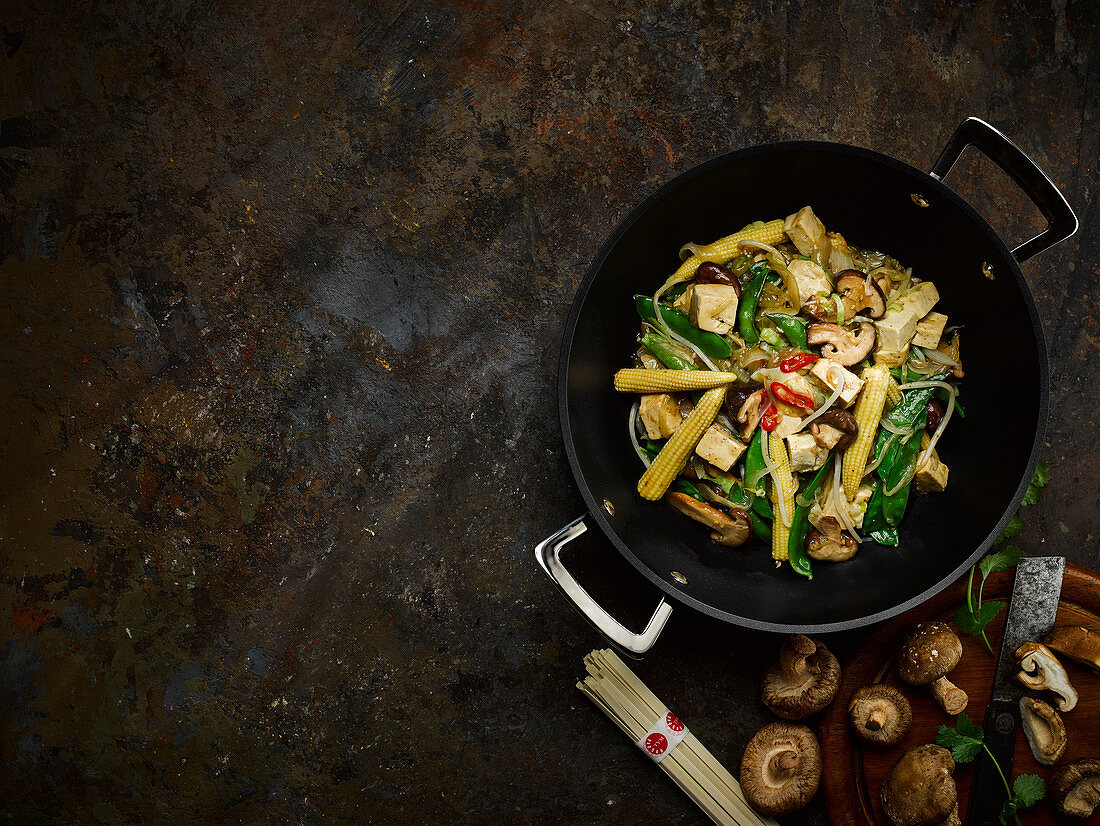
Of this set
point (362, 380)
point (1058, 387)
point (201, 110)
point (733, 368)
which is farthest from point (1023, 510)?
point (201, 110)

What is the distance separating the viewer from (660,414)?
2764mm

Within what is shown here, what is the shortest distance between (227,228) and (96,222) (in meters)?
0.63

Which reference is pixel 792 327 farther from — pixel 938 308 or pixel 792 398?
pixel 938 308

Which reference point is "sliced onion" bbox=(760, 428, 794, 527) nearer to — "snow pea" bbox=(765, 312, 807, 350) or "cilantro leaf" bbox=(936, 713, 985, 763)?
"snow pea" bbox=(765, 312, 807, 350)

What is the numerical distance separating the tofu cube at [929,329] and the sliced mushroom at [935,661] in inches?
47.4

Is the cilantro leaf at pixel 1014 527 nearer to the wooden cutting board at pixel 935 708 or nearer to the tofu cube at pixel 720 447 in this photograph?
the wooden cutting board at pixel 935 708

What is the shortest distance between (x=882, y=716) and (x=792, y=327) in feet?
5.46

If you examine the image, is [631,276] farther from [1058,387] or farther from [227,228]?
[1058,387]

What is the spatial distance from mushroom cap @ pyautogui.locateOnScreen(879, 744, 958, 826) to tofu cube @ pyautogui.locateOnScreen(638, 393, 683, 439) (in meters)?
1.66

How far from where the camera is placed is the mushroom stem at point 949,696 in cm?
272

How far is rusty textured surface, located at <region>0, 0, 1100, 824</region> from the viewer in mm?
3092

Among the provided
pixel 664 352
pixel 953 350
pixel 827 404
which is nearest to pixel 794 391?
pixel 827 404

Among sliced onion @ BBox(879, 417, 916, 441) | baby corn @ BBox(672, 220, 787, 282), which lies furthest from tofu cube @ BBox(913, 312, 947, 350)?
baby corn @ BBox(672, 220, 787, 282)

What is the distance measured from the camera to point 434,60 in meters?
3.17
